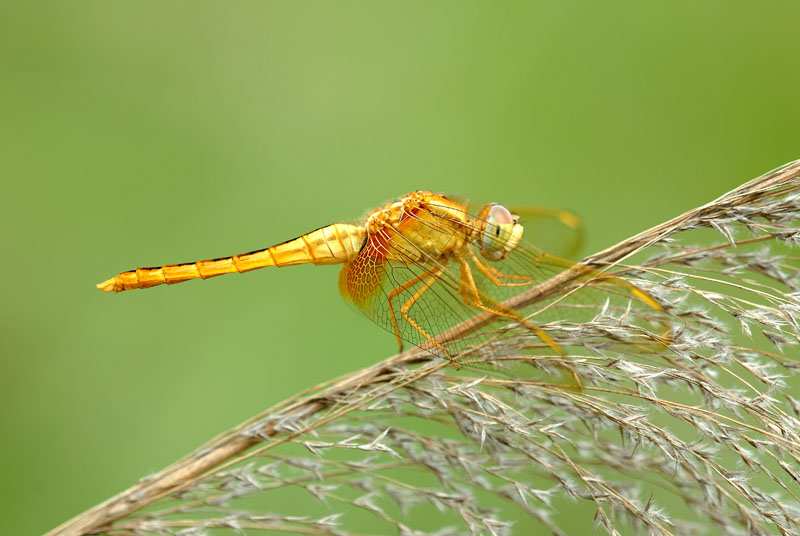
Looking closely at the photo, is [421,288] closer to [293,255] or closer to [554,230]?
[293,255]

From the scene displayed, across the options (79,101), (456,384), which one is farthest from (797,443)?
(79,101)

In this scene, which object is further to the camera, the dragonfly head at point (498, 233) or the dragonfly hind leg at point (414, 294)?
the dragonfly head at point (498, 233)

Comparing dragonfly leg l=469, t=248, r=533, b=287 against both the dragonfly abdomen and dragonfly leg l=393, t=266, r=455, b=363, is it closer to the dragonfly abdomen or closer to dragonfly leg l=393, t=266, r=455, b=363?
dragonfly leg l=393, t=266, r=455, b=363

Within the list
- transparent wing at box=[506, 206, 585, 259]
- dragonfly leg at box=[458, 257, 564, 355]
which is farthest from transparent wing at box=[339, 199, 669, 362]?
transparent wing at box=[506, 206, 585, 259]

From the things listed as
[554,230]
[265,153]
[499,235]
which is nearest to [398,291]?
[499,235]

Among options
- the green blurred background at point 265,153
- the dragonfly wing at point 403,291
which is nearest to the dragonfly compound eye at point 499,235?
the dragonfly wing at point 403,291

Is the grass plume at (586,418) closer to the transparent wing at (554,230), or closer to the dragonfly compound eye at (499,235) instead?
the dragonfly compound eye at (499,235)
